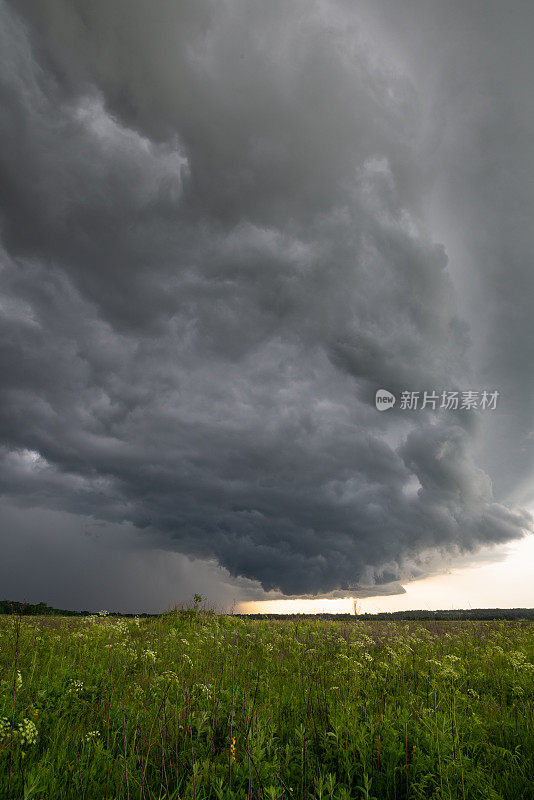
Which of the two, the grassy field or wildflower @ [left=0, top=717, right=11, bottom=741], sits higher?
wildflower @ [left=0, top=717, right=11, bottom=741]

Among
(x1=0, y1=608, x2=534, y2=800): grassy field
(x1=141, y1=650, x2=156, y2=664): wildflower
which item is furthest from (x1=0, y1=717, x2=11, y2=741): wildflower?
(x1=141, y1=650, x2=156, y2=664): wildflower

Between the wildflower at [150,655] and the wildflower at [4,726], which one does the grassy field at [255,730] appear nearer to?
the wildflower at [4,726]

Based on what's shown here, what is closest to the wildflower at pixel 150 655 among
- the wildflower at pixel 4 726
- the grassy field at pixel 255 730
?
the grassy field at pixel 255 730

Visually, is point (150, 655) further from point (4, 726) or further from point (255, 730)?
point (4, 726)

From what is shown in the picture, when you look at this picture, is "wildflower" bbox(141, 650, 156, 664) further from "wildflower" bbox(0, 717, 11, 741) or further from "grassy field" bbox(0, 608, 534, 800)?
"wildflower" bbox(0, 717, 11, 741)

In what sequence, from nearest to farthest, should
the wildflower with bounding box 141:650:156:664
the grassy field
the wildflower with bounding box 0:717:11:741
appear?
the wildflower with bounding box 0:717:11:741 → the grassy field → the wildflower with bounding box 141:650:156:664

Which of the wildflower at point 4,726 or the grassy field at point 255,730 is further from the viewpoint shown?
the grassy field at point 255,730

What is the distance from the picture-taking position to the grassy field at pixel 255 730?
13.7 ft

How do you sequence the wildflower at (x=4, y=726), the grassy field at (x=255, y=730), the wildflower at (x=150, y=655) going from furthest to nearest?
the wildflower at (x=150, y=655) → the grassy field at (x=255, y=730) → the wildflower at (x=4, y=726)

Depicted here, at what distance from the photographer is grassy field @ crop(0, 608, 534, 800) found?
417 centimetres

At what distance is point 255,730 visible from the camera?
5195mm

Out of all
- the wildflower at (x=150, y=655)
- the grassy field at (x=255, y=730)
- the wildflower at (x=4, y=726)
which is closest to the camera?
the wildflower at (x=4, y=726)

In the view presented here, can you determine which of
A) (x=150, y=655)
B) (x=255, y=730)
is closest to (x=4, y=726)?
(x=255, y=730)

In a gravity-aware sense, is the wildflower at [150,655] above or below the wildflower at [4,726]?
below
